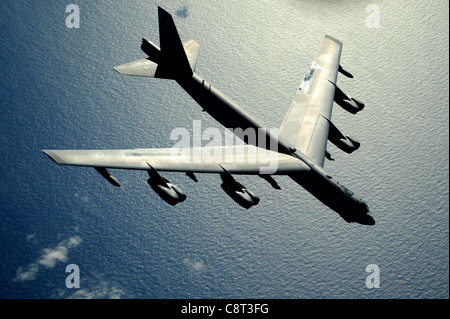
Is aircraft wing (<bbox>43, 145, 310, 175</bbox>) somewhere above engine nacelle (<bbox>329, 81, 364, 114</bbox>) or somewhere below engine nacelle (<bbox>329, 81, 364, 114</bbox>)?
below

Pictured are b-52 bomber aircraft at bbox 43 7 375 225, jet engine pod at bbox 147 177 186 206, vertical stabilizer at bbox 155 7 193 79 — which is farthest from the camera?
vertical stabilizer at bbox 155 7 193 79

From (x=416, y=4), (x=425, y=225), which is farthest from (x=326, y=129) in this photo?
(x=416, y=4)

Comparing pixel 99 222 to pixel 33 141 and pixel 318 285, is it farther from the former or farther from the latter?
pixel 318 285
